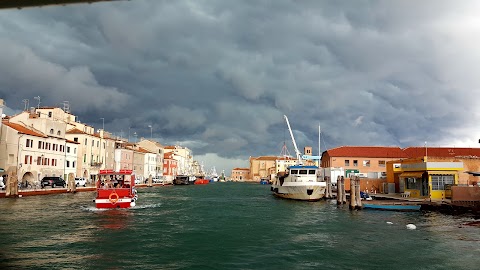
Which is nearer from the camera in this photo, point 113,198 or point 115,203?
point 113,198

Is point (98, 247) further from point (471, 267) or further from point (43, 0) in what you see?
point (471, 267)

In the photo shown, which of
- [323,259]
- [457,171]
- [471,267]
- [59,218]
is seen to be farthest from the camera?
[457,171]

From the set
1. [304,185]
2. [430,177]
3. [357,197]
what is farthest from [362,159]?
[357,197]

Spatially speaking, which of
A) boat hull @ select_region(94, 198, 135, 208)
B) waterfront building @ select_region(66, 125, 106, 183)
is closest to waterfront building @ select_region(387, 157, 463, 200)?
boat hull @ select_region(94, 198, 135, 208)

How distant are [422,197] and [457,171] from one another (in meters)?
5.30

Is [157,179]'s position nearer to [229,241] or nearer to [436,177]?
[436,177]

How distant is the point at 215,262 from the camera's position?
18984mm

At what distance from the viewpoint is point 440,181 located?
154 ft

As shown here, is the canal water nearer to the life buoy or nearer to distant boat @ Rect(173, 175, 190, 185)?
the life buoy

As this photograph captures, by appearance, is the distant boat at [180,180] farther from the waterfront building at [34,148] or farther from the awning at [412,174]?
the awning at [412,174]

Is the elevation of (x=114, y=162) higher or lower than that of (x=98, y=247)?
higher

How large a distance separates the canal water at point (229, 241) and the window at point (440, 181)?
10.4 m

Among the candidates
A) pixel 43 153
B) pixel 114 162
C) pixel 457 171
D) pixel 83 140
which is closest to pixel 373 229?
pixel 457 171

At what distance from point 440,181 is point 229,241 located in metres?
34.0
